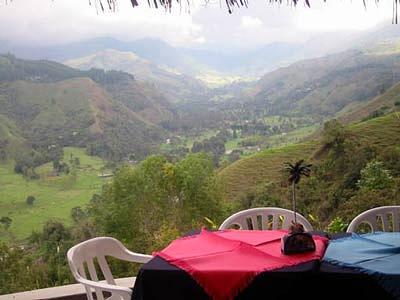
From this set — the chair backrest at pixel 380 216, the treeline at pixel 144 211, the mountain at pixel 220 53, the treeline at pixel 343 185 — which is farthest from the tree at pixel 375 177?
the mountain at pixel 220 53

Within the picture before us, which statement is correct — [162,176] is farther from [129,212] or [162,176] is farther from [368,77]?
[368,77]

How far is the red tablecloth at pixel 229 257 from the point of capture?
1.57 metres

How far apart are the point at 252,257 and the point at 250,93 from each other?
11.4 m

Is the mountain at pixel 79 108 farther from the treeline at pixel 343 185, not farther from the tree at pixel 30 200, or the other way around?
the treeline at pixel 343 185

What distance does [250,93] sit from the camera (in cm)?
1292

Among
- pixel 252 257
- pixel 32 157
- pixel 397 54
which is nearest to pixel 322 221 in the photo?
pixel 252 257

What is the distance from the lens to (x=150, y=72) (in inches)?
633

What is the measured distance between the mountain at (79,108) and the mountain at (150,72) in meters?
0.26

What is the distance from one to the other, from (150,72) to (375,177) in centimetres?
1195

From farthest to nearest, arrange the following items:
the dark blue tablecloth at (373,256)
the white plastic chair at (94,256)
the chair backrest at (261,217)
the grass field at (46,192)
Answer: the grass field at (46,192)
the chair backrest at (261,217)
the white plastic chair at (94,256)
the dark blue tablecloth at (373,256)

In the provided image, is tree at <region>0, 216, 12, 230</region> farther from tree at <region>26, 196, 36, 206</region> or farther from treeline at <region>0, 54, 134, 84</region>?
treeline at <region>0, 54, 134, 84</region>

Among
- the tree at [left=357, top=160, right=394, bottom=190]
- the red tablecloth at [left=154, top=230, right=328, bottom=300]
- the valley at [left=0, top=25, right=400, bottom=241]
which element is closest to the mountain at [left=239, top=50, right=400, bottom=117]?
the valley at [left=0, top=25, right=400, bottom=241]

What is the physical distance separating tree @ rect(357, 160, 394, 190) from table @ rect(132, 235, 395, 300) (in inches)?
135

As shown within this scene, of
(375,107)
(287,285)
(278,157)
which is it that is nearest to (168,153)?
(278,157)
